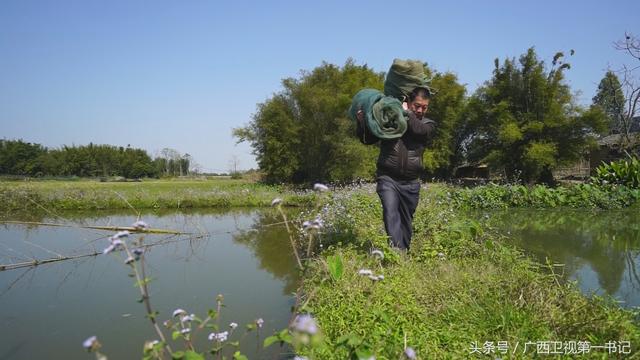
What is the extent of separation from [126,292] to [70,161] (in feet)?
192

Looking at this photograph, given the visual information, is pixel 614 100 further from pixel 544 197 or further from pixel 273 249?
pixel 273 249

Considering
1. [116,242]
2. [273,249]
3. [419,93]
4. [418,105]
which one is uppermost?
[419,93]

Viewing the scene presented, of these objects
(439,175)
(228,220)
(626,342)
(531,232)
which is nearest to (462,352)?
(626,342)

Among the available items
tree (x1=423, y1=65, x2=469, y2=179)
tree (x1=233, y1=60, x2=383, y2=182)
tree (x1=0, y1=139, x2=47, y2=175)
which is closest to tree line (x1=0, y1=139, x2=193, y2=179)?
tree (x1=0, y1=139, x2=47, y2=175)

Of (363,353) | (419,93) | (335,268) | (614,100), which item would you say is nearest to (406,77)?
(419,93)

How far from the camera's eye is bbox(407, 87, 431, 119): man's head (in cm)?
442

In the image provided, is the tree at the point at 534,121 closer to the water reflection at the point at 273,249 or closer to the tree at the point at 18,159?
the water reflection at the point at 273,249

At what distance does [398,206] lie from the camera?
15.1 ft

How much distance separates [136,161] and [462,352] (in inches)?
2446

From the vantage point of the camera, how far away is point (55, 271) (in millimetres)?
5500

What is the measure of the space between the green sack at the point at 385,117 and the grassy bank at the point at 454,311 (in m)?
1.31

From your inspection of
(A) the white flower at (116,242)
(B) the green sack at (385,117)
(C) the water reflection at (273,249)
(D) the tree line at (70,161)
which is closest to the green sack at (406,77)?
(B) the green sack at (385,117)

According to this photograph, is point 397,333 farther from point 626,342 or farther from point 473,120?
point 473,120

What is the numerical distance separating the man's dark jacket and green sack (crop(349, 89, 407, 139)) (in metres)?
0.19
